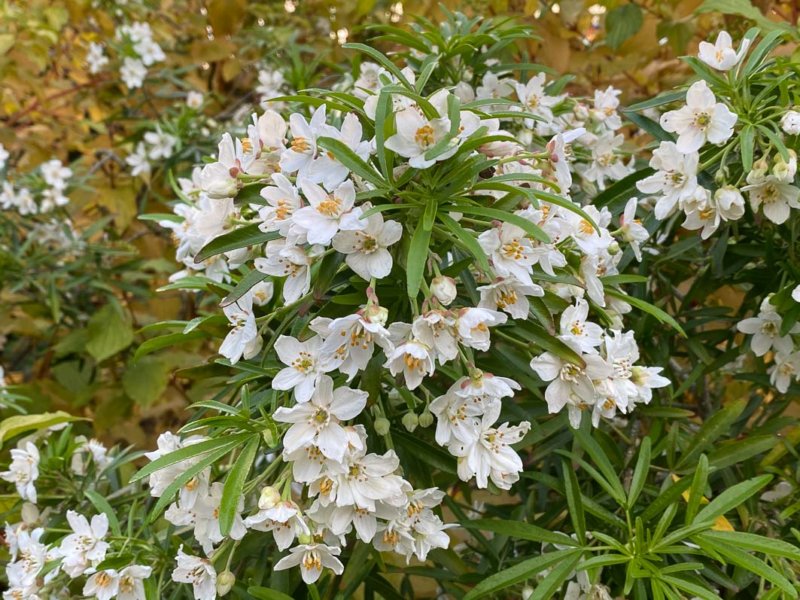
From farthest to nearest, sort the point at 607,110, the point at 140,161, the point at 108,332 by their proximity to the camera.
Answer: the point at 140,161 → the point at 108,332 → the point at 607,110

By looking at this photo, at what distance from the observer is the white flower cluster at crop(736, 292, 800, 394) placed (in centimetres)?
112

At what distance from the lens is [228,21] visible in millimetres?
2689

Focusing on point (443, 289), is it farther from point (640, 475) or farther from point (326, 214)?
point (640, 475)

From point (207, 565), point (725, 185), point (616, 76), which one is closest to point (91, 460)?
point (207, 565)

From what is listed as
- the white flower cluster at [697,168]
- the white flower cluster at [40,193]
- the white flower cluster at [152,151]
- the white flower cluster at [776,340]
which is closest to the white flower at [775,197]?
the white flower cluster at [697,168]

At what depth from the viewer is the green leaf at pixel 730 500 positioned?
3.08 ft

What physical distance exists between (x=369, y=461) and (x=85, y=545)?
0.46 metres

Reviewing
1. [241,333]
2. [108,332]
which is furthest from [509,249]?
[108,332]

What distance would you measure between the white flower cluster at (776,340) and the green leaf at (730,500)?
0.81ft

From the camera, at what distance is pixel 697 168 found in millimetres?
1052

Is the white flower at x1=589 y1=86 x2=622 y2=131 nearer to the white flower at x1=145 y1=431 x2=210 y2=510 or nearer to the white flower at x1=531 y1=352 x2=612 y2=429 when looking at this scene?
the white flower at x1=531 y1=352 x2=612 y2=429

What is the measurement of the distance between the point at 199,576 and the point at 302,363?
31 centimetres

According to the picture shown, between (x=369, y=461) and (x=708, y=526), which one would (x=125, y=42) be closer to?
(x=369, y=461)

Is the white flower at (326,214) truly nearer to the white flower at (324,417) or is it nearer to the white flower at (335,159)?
the white flower at (335,159)
